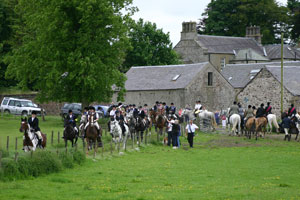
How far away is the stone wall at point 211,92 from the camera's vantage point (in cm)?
6038

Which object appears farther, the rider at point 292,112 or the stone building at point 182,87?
the stone building at point 182,87

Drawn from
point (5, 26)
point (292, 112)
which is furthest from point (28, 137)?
point (5, 26)

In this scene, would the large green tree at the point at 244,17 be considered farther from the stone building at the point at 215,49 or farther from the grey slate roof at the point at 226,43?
the stone building at the point at 215,49

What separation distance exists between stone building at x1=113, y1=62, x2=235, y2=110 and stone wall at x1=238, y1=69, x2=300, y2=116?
252cm

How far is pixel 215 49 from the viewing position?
3770 inches

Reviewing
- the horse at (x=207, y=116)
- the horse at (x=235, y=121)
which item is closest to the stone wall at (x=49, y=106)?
the horse at (x=207, y=116)

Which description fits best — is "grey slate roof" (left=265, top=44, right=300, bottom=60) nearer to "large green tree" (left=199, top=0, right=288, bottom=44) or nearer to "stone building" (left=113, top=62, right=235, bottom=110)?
"large green tree" (left=199, top=0, right=288, bottom=44)

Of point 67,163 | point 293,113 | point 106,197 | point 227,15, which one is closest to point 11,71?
point 293,113

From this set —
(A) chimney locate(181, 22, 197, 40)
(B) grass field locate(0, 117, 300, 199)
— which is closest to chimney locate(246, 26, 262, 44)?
(A) chimney locate(181, 22, 197, 40)

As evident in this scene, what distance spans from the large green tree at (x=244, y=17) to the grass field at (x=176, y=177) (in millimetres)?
75276

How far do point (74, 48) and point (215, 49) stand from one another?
50.4m

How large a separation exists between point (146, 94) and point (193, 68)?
564 cm

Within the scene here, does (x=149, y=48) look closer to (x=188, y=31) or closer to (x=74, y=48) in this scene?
(x=188, y=31)

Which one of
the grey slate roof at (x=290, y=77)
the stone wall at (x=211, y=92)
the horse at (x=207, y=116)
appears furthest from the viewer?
the stone wall at (x=211, y=92)
